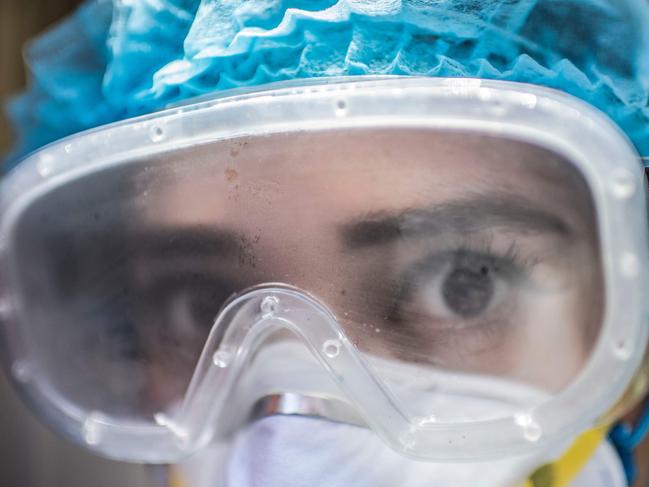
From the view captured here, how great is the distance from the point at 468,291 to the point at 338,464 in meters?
0.19

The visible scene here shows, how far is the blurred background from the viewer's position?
1353 millimetres

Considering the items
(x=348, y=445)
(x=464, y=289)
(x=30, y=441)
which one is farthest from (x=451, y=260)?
(x=30, y=441)

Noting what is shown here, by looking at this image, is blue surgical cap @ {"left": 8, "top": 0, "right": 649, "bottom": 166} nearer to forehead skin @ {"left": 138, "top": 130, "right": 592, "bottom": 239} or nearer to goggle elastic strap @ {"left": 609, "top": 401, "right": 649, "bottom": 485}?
forehead skin @ {"left": 138, "top": 130, "right": 592, "bottom": 239}

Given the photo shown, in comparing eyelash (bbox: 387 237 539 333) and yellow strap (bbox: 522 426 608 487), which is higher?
eyelash (bbox: 387 237 539 333)

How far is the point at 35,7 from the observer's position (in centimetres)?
140

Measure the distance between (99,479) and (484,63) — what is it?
1115 mm

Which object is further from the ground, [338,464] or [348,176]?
[348,176]

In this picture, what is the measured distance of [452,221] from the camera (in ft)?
2.04

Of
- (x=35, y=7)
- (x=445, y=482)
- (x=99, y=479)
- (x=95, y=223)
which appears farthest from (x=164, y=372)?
(x=35, y=7)

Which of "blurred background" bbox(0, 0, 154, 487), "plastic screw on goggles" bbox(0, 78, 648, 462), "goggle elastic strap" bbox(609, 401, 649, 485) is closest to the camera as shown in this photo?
"plastic screw on goggles" bbox(0, 78, 648, 462)

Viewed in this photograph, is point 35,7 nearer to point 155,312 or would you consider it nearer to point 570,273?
point 155,312

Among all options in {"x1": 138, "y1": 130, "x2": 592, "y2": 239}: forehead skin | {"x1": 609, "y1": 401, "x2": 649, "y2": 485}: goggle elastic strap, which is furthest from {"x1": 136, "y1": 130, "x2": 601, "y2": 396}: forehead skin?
{"x1": 609, "y1": 401, "x2": 649, "y2": 485}: goggle elastic strap

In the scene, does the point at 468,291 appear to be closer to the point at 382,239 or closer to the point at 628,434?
the point at 382,239

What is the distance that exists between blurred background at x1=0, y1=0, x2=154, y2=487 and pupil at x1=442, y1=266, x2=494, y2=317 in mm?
913
